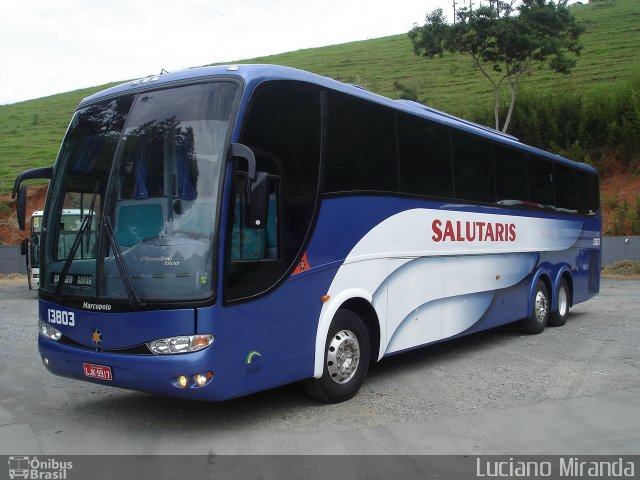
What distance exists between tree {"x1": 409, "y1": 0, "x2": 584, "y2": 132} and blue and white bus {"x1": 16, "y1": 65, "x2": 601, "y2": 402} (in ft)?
70.2

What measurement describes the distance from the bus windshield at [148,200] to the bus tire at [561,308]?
972cm

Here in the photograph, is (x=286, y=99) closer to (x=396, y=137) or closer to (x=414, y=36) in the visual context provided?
(x=396, y=137)

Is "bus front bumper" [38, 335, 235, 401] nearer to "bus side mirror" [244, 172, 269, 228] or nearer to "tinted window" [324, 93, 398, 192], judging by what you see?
"bus side mirror" [244, 172, 269, 228]

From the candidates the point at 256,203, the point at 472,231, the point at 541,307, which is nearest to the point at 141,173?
the point at 256,203

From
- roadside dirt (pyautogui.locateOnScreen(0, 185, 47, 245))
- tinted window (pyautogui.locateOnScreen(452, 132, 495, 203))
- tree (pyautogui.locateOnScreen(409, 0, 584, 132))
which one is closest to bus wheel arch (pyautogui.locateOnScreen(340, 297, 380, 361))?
tinted window (pyautogui.locateOnScreen(452, 132, 495, 203))

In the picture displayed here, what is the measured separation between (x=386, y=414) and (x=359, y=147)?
2.97 metres

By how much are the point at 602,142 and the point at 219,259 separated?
35019 millimetres

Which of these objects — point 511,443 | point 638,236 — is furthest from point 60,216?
point 638,236

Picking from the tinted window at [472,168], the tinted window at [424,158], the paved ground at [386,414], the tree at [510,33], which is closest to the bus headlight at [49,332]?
the paved ground at [386,414]

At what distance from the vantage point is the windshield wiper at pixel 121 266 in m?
5.94

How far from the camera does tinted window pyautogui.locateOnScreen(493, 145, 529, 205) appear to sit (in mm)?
11422

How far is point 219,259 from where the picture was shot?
5.93 meters

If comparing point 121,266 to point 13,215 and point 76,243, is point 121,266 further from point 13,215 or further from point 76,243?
point 13,215

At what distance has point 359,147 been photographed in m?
7.86
